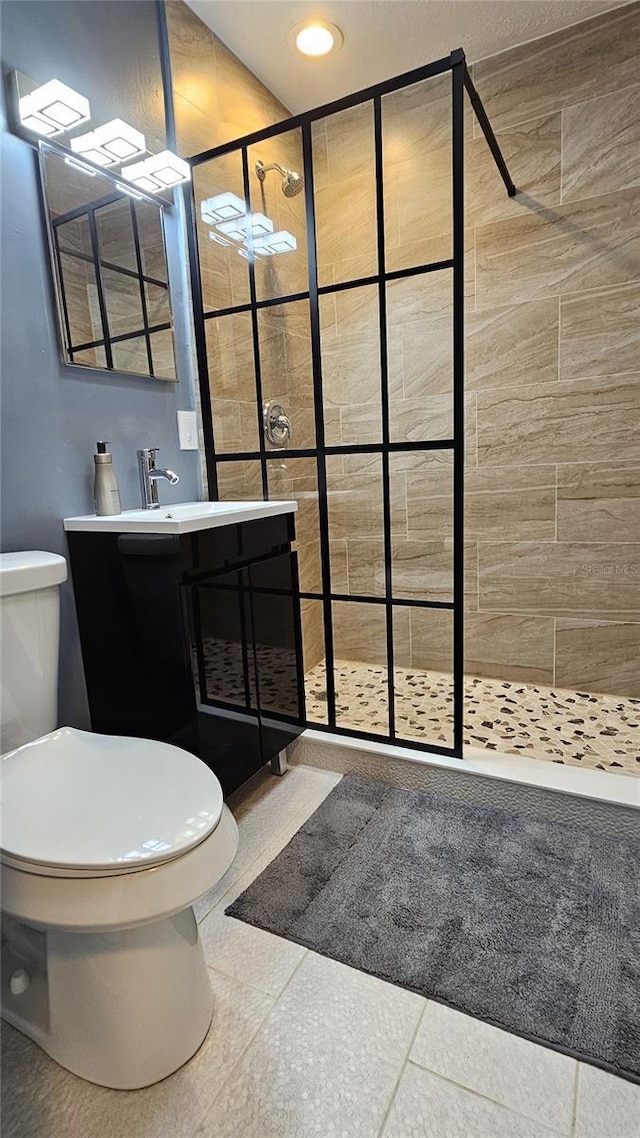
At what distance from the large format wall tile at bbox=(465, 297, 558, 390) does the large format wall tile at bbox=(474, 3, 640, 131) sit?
2.30 ft

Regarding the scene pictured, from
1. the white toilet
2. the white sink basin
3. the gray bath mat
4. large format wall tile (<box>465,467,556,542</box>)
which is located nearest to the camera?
the white toilet

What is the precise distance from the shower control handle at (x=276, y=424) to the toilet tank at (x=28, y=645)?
3.04 ft

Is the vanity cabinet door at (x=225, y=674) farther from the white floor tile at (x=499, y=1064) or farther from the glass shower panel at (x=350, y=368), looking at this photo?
the white floor tile at (x=499, y=1064)

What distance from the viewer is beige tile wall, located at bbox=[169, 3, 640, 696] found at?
1672 millimetres

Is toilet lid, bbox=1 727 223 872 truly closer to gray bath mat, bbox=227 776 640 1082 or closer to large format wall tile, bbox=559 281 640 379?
gray bath mat, bbox=227 776 640 1082

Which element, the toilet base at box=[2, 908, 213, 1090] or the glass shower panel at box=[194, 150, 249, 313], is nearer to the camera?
the toilet base at box=[2, 908, 213, 1090]

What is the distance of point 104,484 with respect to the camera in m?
1.52

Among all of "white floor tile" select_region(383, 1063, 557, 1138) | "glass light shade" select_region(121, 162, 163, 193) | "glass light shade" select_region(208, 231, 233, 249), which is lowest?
"white floor tile" select_region(383, 1063, 557, 1138)

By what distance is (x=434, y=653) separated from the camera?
5.91 ft

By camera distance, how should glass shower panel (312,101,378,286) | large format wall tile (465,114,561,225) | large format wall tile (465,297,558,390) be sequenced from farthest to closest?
large format wall tile (465,297,558,390) < large format wall tile (465,114,561,225) < glass shower panel (312,101,378,286)

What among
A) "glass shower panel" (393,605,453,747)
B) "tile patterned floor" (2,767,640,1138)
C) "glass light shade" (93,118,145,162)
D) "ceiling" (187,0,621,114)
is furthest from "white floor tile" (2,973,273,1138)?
"ceiling" (187,0,621,114)

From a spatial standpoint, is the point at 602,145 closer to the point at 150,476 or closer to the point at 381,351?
the point at 381,351

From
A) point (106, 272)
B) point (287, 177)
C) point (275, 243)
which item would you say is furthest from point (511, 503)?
point (106, 272)

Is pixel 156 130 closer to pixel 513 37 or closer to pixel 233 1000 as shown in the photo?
pixel 513 37
